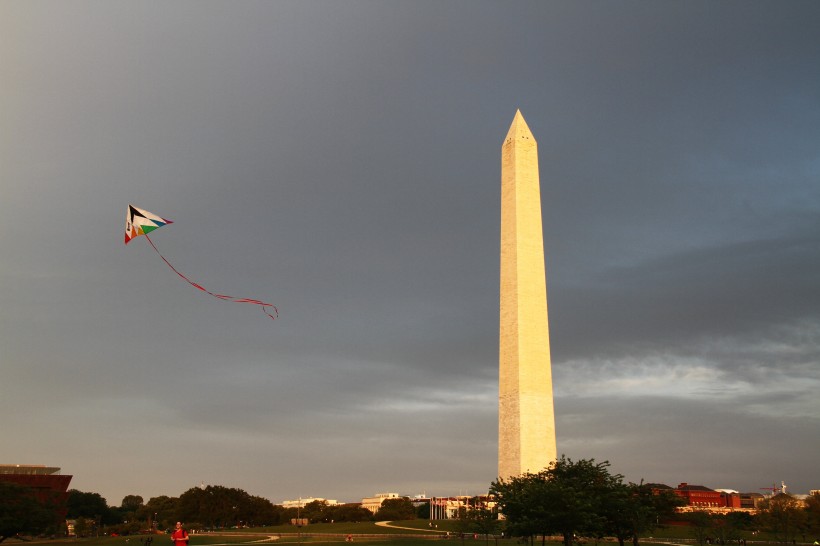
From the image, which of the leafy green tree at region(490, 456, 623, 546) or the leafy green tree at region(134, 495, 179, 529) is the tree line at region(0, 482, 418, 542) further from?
the leafy green tree at region(490, 456, 623, 546)

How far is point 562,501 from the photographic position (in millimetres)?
37812

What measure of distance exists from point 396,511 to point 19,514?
91002 mm

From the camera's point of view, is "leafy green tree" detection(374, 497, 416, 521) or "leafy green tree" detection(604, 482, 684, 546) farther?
"leafy green tree" detection(374, 497, 416, 521)

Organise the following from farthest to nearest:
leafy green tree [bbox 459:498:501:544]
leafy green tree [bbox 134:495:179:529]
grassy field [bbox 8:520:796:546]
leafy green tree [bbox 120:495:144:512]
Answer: leafy green tree [bbox 120:495:144:512], leafy green tree [bbox 134:495:179:529], grassy field [bbox 8:520:796:546], leafy green tree [bbox 459:498:501:544]

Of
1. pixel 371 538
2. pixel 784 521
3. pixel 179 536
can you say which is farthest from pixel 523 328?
pixel 784 521

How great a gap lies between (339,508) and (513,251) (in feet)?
332

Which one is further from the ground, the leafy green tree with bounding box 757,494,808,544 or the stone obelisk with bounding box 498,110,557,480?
the stone obelisk with bounding box 498,110,557,480

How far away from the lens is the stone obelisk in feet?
170

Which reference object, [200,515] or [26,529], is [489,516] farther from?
[200,515]

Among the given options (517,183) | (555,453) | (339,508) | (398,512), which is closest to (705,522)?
(555,453)

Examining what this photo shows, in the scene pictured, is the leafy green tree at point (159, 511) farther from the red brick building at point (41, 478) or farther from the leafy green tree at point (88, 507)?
the red brick building at point (41, 478)

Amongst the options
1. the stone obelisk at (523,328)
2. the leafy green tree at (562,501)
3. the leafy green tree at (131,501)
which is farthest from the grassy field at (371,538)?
the leafy green tree at (131,501)

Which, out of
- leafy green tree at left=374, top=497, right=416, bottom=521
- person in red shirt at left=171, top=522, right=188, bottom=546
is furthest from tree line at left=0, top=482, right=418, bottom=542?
person in red shirt at left=171, top=522, right=188, bottom=546

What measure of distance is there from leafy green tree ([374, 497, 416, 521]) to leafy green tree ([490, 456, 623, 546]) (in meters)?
89.7
